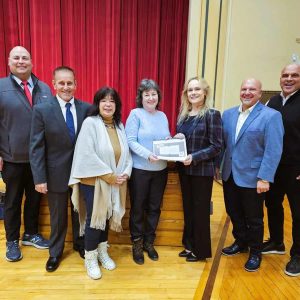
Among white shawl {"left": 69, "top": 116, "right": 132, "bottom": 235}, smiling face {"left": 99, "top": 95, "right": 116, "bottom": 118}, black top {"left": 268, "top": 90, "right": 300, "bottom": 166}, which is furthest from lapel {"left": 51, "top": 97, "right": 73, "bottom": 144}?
black top {"left": 268, "top": 90, "right": 300, "bottom": 166}

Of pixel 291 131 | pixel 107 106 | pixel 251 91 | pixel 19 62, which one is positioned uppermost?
pixel 19 62

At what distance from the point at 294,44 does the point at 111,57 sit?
2.76 metres

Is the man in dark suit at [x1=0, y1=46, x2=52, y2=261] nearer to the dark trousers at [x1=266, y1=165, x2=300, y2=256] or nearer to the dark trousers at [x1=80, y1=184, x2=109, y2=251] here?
the dark trousers at [x1=80, y1=184, x2=109, y2=251]

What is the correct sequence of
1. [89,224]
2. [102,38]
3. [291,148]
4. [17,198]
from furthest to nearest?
[102,38] < [17,198] < [291,148] < [89,224]

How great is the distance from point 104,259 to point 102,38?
354 centimetres

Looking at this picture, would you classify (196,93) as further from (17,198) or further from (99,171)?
(17,198)

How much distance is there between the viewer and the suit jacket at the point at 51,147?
5.89 ft

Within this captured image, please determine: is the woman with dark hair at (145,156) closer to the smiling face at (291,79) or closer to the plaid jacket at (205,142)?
the plaid jacket at (205,142)

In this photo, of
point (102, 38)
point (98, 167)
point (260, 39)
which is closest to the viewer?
point (98, 167)

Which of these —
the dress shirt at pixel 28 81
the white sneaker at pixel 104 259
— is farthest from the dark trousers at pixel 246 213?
the dress shirt at pixel 28 81

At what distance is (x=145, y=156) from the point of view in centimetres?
187

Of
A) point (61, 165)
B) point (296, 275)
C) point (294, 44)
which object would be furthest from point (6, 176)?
point (294, 44)

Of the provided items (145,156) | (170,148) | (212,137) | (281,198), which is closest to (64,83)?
(145,156)

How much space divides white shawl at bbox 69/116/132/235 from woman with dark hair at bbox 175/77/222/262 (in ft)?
1.40
